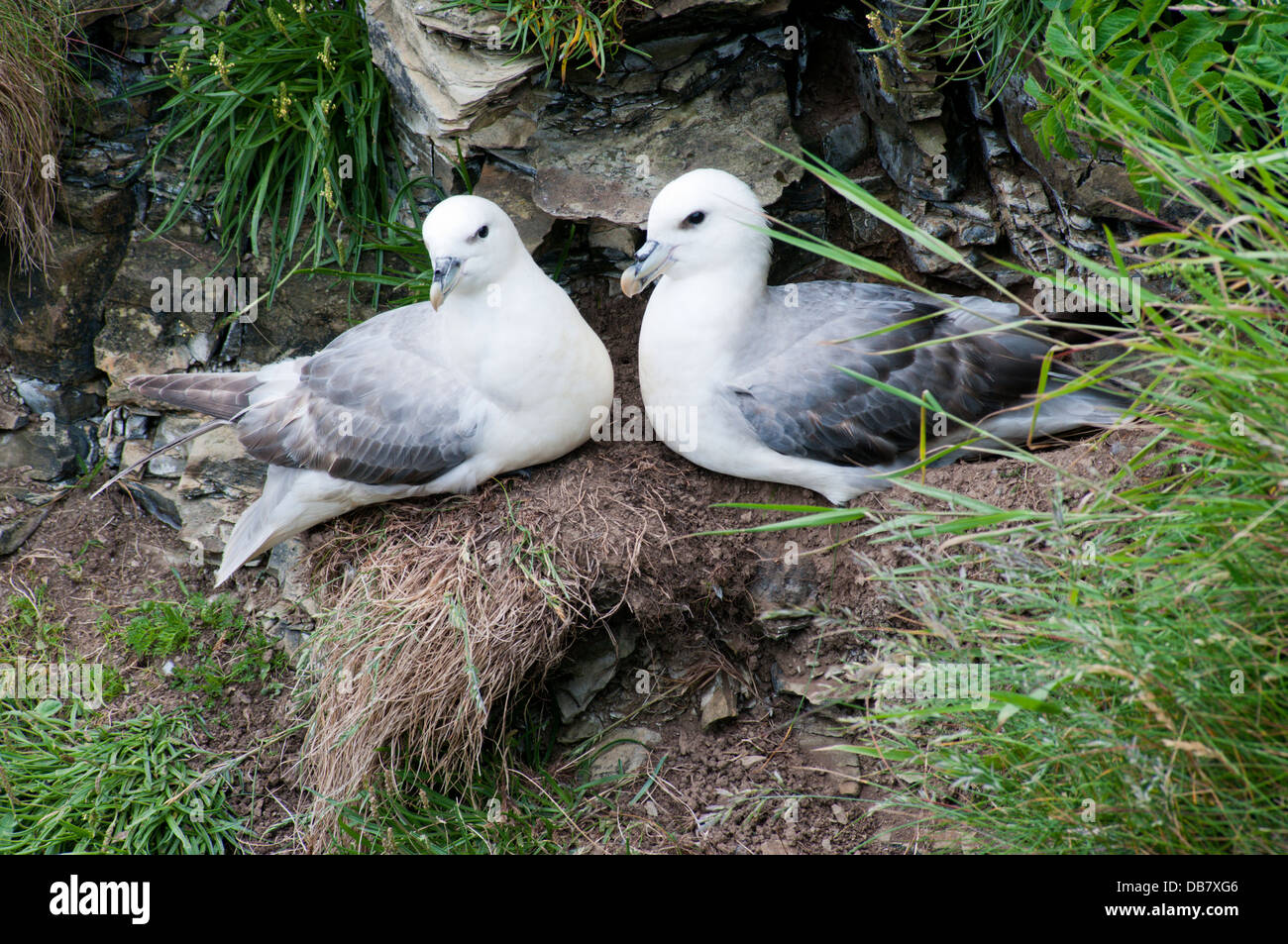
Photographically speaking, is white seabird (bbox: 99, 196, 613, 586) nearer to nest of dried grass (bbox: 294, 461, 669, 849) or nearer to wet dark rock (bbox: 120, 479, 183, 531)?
nest of dried grass (bbox: 294, 461, 669, 849)

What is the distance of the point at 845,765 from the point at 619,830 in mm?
777

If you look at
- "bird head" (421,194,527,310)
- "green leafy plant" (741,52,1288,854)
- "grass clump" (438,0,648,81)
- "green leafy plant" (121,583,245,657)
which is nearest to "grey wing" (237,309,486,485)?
"bird head" (421,194,527,310)

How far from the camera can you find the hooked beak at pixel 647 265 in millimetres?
3492

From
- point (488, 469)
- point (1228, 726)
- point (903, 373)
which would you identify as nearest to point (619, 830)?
point (488, 469)

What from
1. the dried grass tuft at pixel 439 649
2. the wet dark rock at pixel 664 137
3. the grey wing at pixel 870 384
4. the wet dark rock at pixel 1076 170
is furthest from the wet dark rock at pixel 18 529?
the wet dark rock at pixel 1076 170

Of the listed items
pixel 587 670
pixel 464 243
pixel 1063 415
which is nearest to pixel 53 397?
pixel 464 243

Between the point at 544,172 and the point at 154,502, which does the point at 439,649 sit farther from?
the point at 154,502

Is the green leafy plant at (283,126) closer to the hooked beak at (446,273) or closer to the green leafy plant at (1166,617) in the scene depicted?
the hooked beak at (446,273)

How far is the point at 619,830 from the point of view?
3.55 meters

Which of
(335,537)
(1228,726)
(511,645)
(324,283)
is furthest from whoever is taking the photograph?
(324,283)

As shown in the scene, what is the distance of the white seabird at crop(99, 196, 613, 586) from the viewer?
3568mm

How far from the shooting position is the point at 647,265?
3518 millimetres

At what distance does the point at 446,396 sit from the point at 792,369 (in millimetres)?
1175

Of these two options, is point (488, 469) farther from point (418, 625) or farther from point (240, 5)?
point (240, 5)
